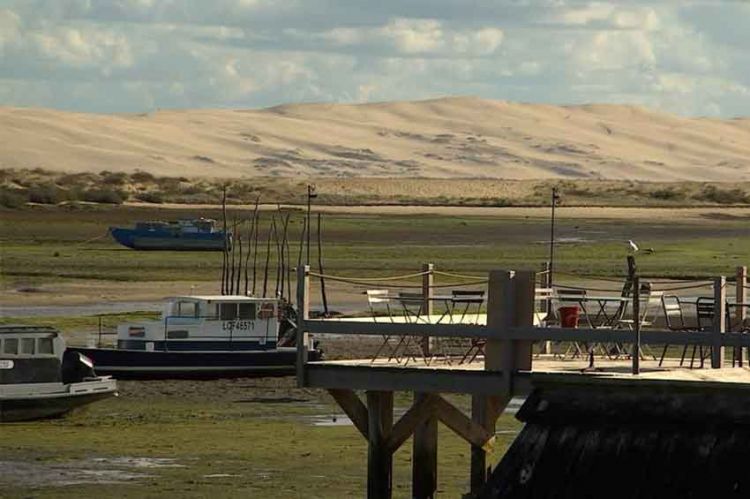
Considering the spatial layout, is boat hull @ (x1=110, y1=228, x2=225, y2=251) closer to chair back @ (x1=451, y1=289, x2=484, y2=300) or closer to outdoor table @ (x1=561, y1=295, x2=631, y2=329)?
outdoor table @ (x1=561, y1=295, x2=631, y2=329)

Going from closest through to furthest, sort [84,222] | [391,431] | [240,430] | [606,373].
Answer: [606,373]
[391,431]
[240,430]
[84,222]

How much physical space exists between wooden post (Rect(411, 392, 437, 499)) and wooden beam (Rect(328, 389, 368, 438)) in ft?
1.79

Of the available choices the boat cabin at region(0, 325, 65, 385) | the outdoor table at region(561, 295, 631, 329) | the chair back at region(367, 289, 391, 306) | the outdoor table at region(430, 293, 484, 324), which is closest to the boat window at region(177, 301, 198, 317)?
the boat cabin at region(0, 325, 65, 385)

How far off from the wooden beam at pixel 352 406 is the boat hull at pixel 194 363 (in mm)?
18728

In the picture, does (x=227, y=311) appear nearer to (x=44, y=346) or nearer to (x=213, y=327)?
(x=213, y=327)

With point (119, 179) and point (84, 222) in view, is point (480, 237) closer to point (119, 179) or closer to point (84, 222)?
point (84, 222)

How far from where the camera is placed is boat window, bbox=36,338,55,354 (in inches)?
1426

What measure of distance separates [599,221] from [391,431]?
7875 cm

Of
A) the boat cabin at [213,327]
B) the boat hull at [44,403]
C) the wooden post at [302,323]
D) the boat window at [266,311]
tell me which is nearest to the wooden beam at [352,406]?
the wooden post at [302,323]

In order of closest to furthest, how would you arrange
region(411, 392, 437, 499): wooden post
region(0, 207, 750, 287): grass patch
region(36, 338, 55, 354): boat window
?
region(411, 392, 437, 499): wooden post < region(36, 338, 55, 354): boat window < region(0, 207, 750, 287): grass patch

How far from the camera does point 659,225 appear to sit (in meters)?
96.9

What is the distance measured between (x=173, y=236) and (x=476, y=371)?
57311mm

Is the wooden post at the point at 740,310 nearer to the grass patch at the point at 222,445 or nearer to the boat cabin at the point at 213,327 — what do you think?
the grass patch at the point at 222,445

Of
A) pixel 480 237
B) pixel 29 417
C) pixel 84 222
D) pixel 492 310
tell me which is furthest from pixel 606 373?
pixel 84 222
